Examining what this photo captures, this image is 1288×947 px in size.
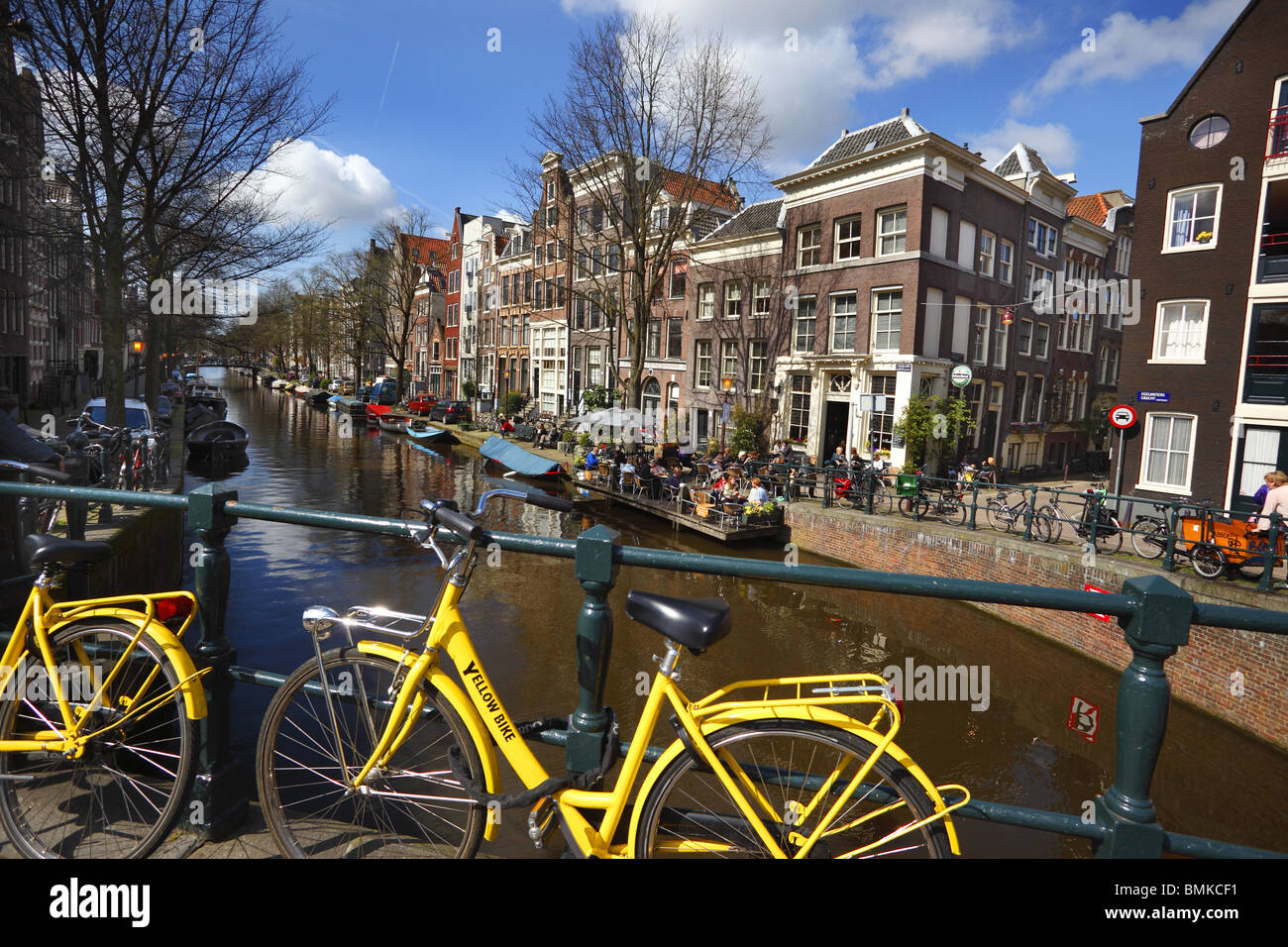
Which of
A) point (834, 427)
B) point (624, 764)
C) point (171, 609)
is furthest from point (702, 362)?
point (624, 764)

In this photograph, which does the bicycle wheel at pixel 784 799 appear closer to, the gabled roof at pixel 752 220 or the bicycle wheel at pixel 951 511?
the bicycle wheel at pixel 951 511

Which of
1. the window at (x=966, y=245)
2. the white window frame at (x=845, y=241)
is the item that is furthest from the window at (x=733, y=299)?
the window at (x=966, y=245)

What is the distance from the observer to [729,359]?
3098cm

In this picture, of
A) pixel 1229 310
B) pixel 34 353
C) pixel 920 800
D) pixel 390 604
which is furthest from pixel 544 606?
pixel 34 353

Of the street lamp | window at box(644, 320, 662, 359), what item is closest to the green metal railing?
the street lamp

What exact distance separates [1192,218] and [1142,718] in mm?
21024

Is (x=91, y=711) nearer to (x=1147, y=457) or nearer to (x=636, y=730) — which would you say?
(x=636, y=730)

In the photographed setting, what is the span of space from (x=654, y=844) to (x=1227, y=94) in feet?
73.1

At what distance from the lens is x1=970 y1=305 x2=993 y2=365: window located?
26594 mm

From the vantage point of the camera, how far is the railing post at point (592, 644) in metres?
2.19

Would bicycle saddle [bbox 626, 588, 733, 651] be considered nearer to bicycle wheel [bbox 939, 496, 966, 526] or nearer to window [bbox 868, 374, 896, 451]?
bicycle wheel [bbox 939, 496, 966, 526]

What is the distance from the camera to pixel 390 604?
44.3 feet

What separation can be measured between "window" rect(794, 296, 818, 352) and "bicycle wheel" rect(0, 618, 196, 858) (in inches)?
1045
